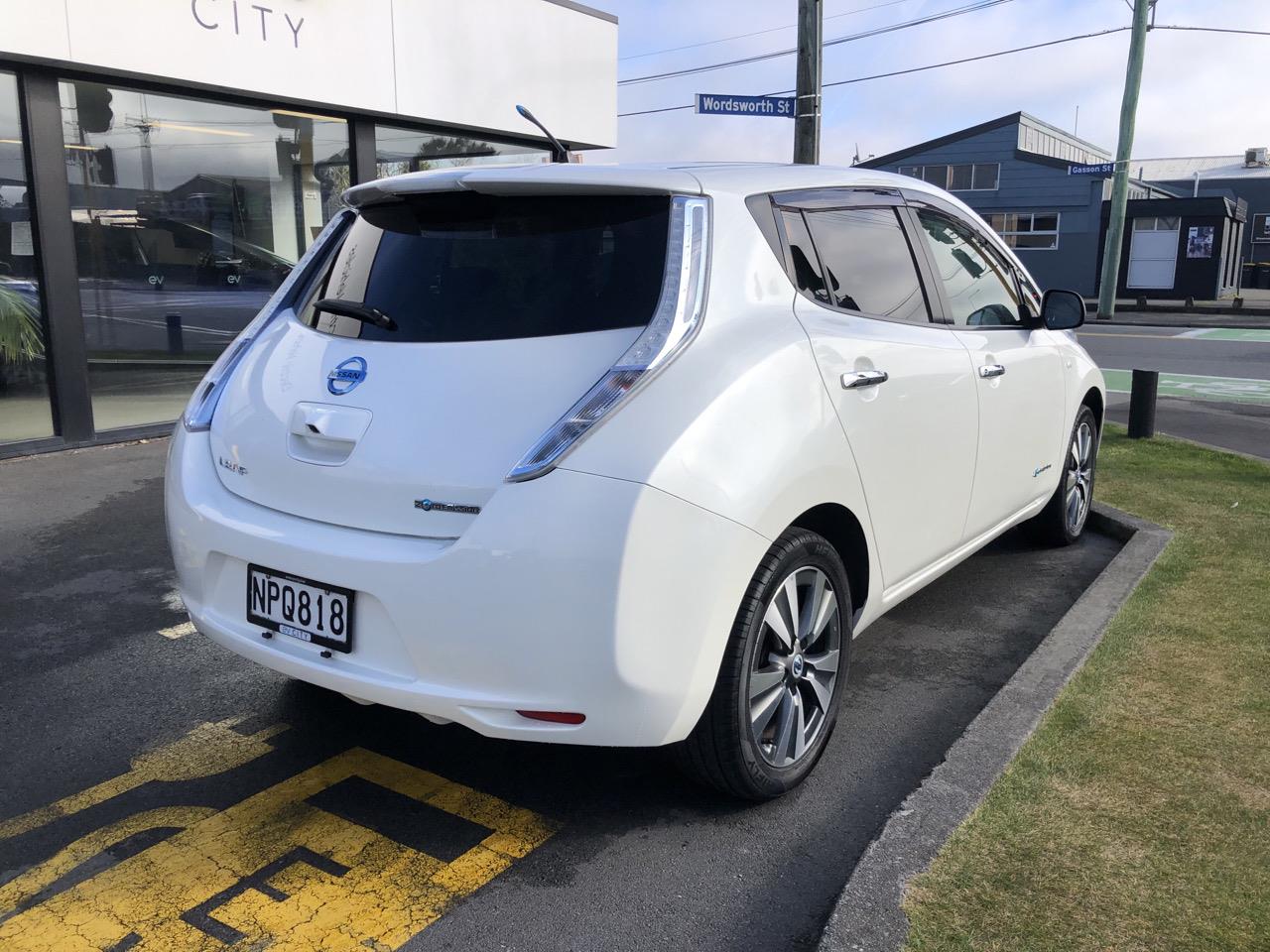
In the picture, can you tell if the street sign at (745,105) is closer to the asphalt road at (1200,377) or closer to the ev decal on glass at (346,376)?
the asphalt road at (1200,377)

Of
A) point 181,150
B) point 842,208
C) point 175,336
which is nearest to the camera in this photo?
point 842,208

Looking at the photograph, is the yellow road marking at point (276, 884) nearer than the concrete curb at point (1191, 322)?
Yes

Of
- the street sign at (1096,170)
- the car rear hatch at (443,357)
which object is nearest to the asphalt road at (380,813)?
the car rear hatch at (443,357)

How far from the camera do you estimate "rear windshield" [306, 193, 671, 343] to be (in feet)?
8.93

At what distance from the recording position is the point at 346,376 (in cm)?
284

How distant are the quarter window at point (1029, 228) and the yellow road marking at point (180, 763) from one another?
3763 cm

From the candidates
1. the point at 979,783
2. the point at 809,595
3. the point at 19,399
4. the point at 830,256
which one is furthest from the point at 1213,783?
the point at 19,399

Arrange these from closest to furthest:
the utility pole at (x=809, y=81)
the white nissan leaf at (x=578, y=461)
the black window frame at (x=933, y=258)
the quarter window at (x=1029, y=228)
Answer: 1. the white nissan leaf at (x=578, y=461)
2. the black window frame at (x=933, y=258)
3. the utility pole at (x=809, y=81)
4. the quarter window at (x=1029, y=228)

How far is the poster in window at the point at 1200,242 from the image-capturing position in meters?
32.2

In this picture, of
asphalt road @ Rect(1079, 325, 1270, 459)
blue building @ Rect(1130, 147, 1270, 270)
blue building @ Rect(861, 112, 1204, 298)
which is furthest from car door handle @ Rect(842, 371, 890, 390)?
blue building @ Rect(1130, 147, 1270, 270)

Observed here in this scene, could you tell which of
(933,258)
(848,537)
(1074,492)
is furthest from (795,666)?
(1074,492)

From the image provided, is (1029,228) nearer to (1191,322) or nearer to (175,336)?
(1191,322)

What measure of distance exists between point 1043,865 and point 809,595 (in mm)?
897

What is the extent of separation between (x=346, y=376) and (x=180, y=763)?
139 centimetres
